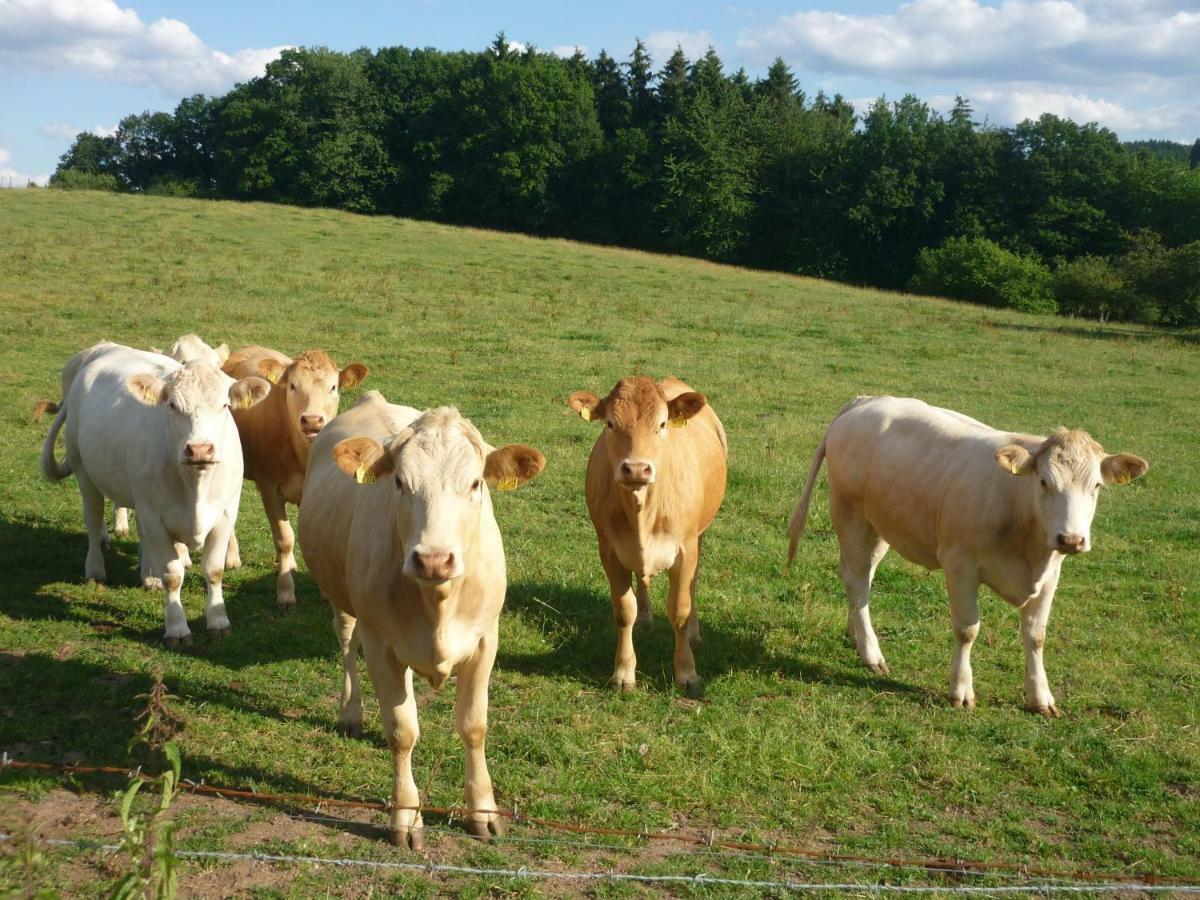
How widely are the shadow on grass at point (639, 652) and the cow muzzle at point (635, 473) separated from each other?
5.22 feet

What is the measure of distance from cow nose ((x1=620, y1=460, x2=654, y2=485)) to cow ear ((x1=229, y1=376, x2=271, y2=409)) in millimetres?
2989

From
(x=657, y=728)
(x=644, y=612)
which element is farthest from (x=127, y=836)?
(x=644, y=612)

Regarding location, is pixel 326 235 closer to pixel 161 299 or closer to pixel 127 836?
pixel 161 299

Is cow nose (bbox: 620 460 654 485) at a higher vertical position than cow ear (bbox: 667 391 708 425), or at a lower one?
lower

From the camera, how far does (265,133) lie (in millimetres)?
62562

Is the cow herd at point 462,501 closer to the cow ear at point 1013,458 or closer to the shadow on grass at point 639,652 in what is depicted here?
the cow ear at point 1013,458

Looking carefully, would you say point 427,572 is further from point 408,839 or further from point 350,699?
point 350,699

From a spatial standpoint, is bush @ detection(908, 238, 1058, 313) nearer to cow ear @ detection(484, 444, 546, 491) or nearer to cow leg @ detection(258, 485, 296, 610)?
cow leg @ detection(258, 485, 296, 610)

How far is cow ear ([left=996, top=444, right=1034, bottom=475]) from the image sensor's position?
6.66 metres

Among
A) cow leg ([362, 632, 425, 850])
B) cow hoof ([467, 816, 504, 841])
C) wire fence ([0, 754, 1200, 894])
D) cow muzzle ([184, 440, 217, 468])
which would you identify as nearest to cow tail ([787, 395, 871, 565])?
wire fence ([0, 754, 1200, 894])

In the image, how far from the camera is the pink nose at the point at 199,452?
7230 mm

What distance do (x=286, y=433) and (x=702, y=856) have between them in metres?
5.48

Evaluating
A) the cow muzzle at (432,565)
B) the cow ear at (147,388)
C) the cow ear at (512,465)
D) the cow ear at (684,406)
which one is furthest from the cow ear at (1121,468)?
the cow ear at (147,388)

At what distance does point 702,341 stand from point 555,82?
48308 mm
